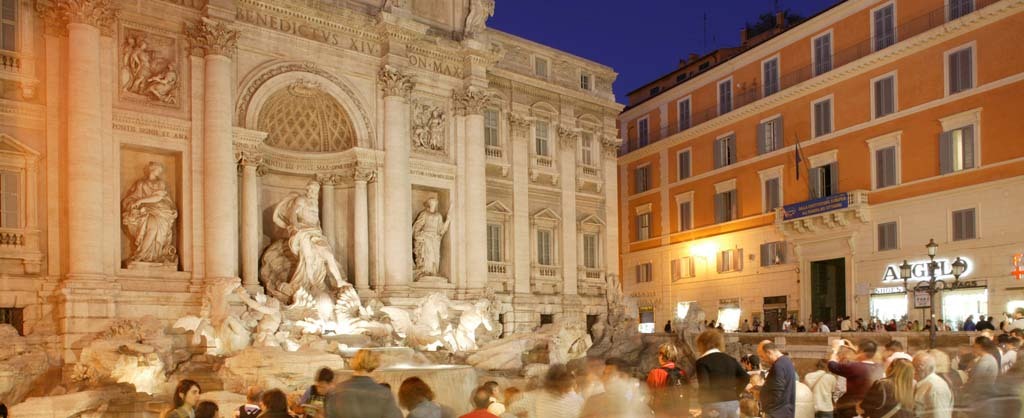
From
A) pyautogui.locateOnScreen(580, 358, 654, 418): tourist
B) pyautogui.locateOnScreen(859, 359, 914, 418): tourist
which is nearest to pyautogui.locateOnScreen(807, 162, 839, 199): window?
pyautogui.locateOnScreen(859, 359, 914, 418): tourist

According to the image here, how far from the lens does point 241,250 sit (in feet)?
72.8

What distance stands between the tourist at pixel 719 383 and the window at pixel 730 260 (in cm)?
2847

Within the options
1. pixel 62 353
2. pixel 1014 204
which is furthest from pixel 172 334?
pixel 1014 204

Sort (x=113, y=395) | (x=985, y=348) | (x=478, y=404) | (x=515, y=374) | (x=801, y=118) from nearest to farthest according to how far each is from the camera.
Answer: (x=478, y=404) < (x=985, y=348) < (x=113, y=395) < (x=515, y=374) < (x=801, y=118)

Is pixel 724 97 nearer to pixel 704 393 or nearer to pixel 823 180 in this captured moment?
pixel 823 180

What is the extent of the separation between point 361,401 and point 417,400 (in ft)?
1.54

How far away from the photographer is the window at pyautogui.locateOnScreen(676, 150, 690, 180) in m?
38.7

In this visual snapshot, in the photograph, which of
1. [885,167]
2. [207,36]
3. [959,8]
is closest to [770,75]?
[885,167]

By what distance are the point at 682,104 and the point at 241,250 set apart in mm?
Answer: 23716

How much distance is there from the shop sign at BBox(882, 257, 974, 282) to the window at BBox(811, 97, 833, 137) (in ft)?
19.0

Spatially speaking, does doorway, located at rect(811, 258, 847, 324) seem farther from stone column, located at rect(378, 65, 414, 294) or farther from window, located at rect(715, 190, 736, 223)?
stone column, located at rect(378, 65, 414, 294)

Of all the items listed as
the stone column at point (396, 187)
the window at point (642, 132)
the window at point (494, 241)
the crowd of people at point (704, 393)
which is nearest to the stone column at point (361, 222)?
the stone column at point (396, 187)

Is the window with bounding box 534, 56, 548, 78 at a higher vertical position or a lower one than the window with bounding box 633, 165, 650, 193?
higher

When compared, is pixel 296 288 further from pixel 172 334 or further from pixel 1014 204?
pixel 1014 204
